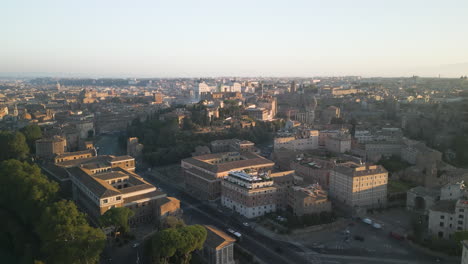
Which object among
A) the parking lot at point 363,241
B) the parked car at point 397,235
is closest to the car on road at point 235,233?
the parking lot at point 363,241

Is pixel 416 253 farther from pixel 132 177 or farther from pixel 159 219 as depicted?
pixel 132 177

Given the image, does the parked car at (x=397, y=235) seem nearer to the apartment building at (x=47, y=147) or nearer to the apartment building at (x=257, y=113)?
the apartment building at (x=47, y=147)

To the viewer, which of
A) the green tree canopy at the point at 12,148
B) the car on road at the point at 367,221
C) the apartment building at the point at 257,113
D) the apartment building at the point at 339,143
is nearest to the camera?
the car on road at the point at 367,221

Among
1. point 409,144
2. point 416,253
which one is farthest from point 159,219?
point 409,144

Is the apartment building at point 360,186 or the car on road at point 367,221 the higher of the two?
the apartment building at point 360,186

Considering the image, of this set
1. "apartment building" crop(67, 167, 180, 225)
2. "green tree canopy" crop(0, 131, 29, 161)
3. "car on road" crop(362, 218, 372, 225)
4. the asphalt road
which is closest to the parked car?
"car on road" crop(362, 218, 372, 225)
